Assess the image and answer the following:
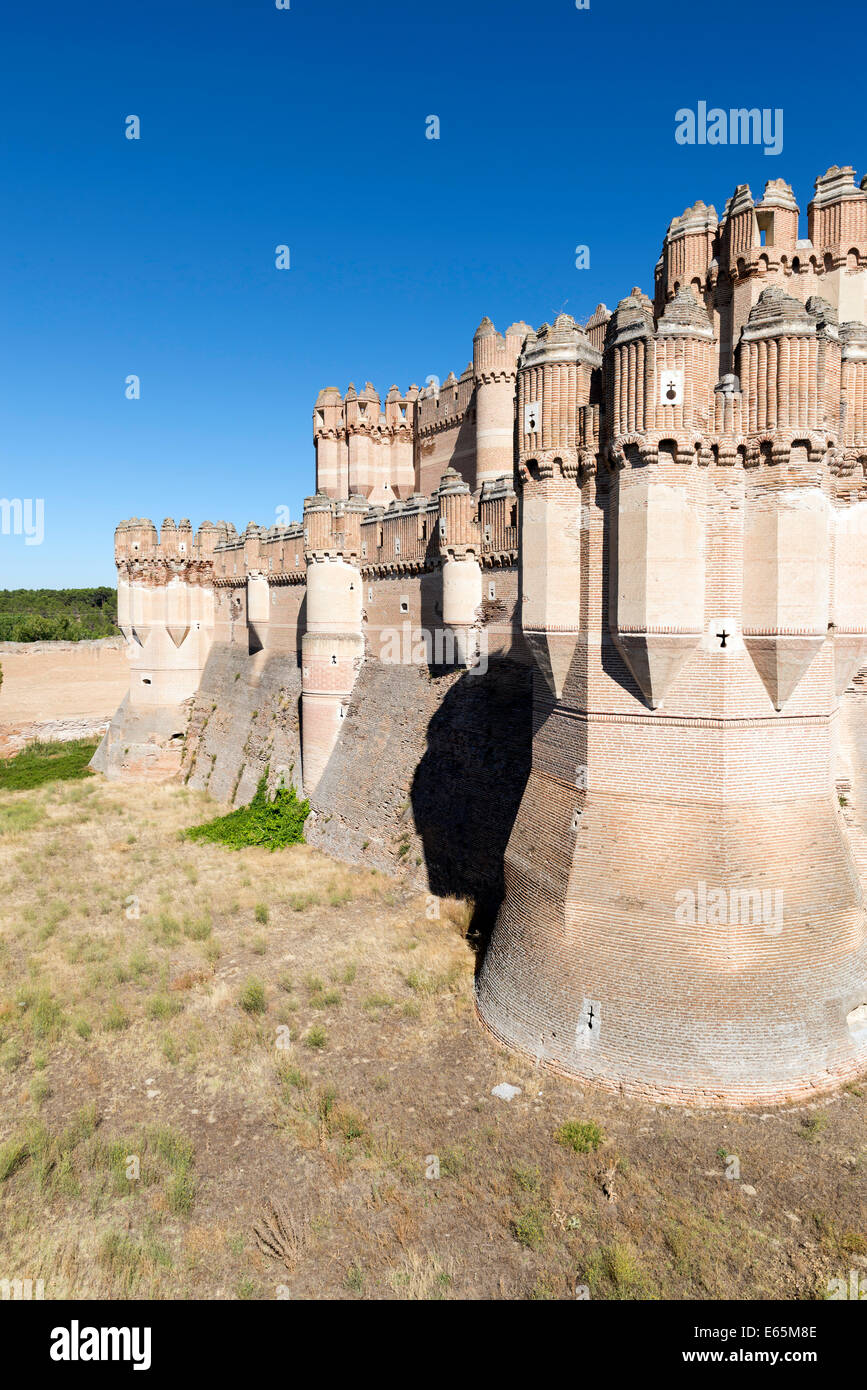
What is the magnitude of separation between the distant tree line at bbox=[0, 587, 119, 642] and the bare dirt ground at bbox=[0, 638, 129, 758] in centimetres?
3501

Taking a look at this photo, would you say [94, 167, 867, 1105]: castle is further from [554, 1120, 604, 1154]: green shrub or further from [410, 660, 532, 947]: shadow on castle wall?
[410, 660, 532, 947]: shadow on castle wall

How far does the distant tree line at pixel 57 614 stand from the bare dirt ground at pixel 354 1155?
6963cm

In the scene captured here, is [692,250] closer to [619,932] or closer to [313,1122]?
[619,932]

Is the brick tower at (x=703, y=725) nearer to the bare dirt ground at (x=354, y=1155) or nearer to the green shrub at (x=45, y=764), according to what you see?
the bare dirt ground at (x=354, y=1155)

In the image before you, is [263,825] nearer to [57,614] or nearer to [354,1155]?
[354,1155]

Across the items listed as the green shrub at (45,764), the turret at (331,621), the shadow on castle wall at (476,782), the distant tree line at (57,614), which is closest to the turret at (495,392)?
the turret at (331,621)

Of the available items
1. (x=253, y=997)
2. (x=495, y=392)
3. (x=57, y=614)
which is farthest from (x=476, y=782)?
(x=57, y=614)

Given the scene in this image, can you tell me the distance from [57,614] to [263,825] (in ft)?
315

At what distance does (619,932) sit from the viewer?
1074 centimetres

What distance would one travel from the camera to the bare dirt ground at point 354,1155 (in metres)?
7.96

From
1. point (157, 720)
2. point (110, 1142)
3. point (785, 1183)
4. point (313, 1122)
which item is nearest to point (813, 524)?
point (785, 1183)

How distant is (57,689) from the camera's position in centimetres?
4241

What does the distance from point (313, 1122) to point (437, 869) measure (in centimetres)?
826
